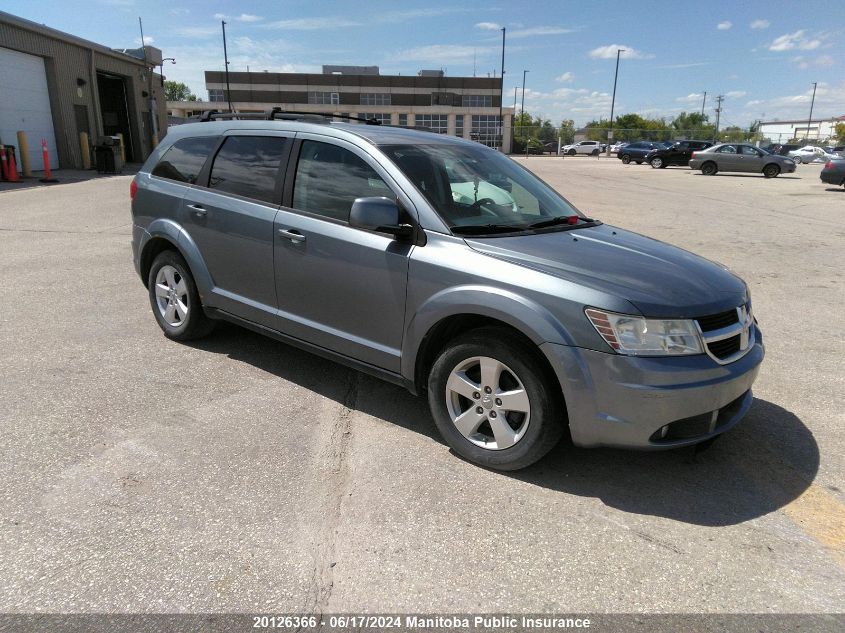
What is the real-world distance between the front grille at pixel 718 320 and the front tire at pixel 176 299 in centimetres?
370

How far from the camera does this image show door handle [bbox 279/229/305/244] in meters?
3.99

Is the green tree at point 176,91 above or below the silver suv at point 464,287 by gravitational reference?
above

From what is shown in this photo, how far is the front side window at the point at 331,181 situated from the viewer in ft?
12.6

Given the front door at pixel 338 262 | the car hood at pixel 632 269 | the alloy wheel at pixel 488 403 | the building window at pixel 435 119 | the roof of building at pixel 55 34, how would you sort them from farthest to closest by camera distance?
1. the building window at pixel 435 119
2. the roof of building at pixel 55 34
3. the front door at pixel 338 262
4. the alloy wheel at pixel 488 403
5. the car hood at pixel 632 269

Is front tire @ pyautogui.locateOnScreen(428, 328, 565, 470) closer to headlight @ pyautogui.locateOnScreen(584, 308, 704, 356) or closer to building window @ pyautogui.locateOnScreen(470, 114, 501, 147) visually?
headlight @ pyautogui.locateOnScreen(584, 308, 704, 356)

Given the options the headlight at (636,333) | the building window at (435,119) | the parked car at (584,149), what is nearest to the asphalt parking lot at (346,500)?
the headlight at (636,333)

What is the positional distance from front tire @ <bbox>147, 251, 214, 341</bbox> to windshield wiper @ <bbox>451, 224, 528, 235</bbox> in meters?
Answer: 2.48

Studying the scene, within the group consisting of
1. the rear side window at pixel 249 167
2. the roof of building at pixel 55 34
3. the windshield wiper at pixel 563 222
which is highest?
the roof of building at pixel 55 34

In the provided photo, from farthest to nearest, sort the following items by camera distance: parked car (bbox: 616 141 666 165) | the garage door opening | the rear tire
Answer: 1. parked car (bbox: 616 141 666 165)
2. the rear tire
3. the garage door opening

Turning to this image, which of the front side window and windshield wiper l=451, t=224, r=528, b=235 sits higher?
the front side window

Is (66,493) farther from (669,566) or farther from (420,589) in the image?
(669,566)

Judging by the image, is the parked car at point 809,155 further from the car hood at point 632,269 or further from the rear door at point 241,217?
the rear door at point 241,217

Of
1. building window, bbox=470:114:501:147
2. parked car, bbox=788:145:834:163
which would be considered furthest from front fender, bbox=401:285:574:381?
building window, bbox=470:114:501:147

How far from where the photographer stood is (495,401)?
327cm
